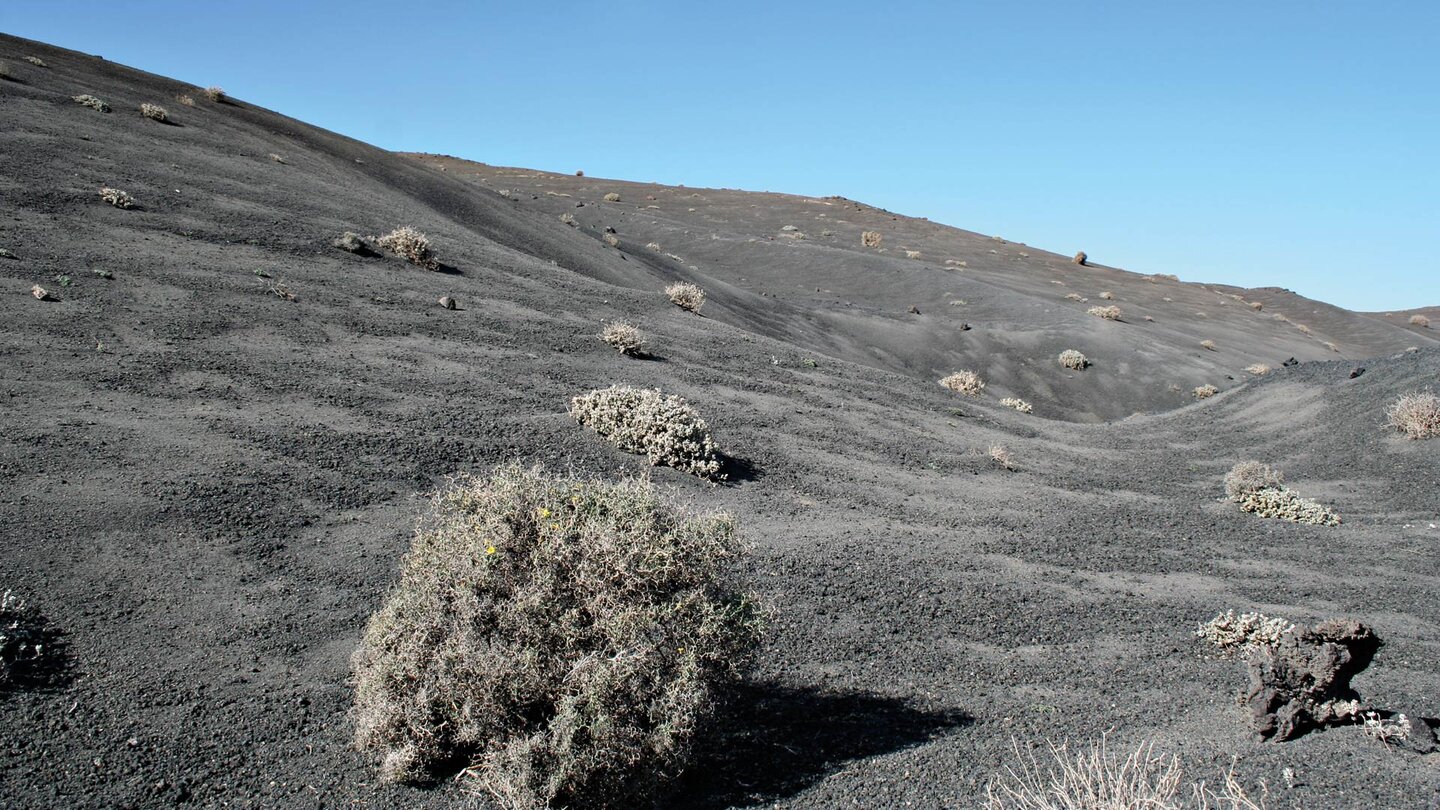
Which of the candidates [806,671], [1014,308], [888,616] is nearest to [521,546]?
[806,671]

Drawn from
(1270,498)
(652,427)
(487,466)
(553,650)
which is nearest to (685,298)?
(652,427)

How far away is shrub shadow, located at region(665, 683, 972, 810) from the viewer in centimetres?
483

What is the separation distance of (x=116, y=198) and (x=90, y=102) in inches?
287

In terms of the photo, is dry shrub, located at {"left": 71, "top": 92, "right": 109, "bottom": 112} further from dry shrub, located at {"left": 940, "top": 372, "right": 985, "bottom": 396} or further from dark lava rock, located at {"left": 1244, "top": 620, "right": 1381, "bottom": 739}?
dark lava rock, located at {"left": 1244, "top": 620, "right": 1381, "bottom": 739}

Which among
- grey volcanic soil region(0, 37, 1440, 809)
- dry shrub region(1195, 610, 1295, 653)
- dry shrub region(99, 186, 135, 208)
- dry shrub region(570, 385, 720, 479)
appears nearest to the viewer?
grey volcanic soil region(0, 37, 1440, 809)

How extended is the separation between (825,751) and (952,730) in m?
0.93

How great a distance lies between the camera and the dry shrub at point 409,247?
56.9 feet

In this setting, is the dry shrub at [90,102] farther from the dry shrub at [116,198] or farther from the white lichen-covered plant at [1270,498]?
the white lichen-covered plant at [1270,498]

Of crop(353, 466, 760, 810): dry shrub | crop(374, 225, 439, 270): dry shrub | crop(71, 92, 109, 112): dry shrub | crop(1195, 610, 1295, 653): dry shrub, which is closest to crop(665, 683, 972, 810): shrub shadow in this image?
crop(353, 466, 760, 810): dry shrub

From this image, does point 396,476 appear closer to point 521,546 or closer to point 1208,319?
point 521,546

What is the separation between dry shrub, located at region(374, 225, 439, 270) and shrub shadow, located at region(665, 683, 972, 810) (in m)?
13.8

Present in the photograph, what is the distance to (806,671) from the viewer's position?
21.4ft

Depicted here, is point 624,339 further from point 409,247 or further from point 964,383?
point 964,383

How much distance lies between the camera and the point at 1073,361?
29.2 meters
